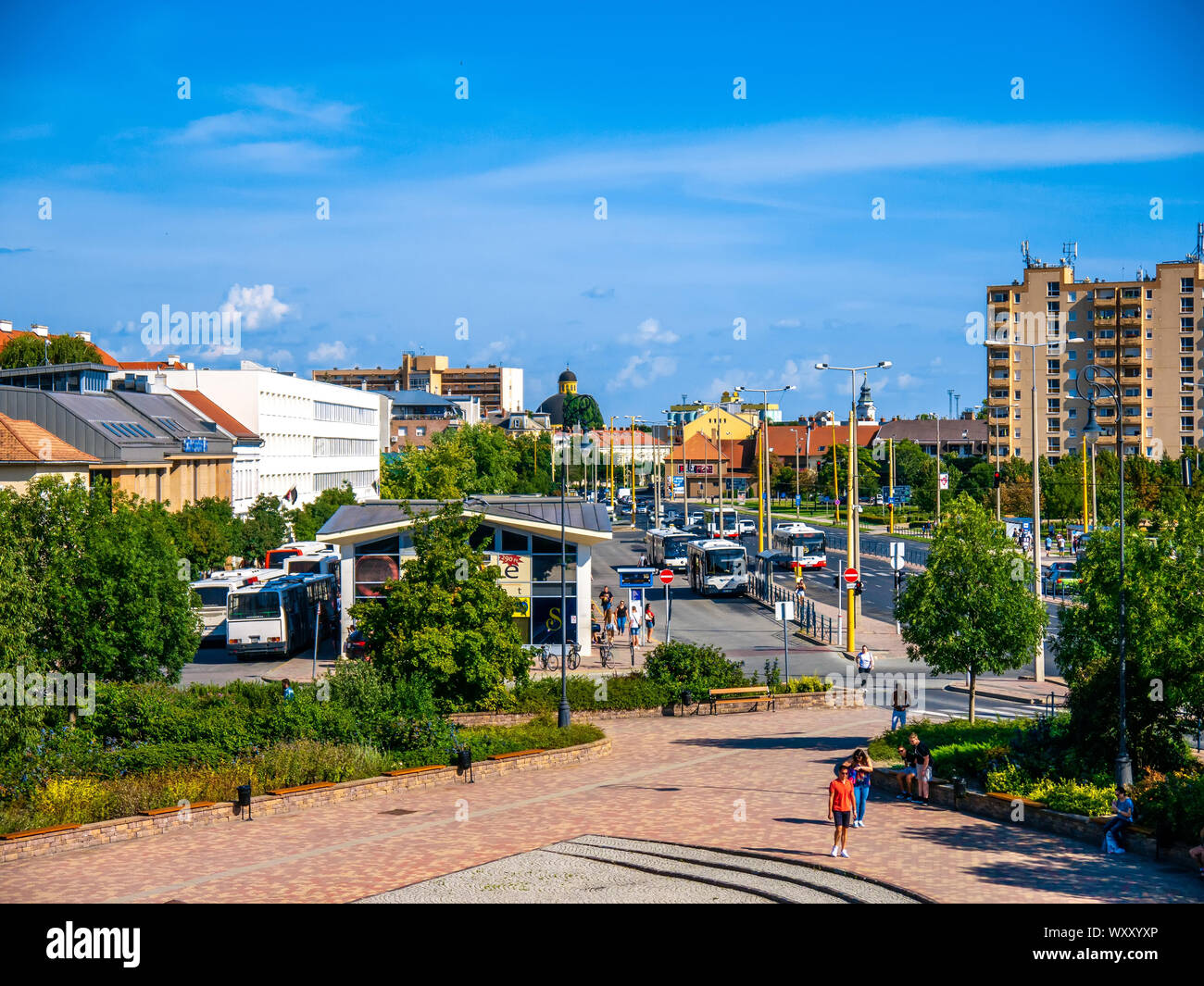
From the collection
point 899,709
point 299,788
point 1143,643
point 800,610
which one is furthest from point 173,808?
point 800,610

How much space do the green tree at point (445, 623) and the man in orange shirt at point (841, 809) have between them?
1263 cm

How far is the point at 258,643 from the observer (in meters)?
41.1

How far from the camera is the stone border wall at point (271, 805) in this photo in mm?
18828

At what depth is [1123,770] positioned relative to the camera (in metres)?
21.0

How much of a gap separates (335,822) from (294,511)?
58.6 meters

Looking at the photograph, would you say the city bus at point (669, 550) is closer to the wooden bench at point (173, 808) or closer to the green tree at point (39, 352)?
the green tree at point (39, 352)

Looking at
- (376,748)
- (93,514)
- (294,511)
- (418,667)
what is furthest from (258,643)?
(294,511)

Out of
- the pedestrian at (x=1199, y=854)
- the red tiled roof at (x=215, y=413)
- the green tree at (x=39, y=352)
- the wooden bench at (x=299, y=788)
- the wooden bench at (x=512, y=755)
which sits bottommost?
the wooden bench at (x=512, y=755)

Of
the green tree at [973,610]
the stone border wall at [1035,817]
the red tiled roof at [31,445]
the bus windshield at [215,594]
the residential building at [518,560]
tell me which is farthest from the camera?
the red tiled roof at [31,445]

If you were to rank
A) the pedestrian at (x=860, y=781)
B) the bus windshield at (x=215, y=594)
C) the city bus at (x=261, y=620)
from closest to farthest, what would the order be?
the pedestrian at (x=860, y=781) < the city bus at (x=261, y=620) < the bus windshield at (x=215, y=594)

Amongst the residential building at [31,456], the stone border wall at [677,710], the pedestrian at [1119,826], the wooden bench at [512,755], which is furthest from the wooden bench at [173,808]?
the residential building at [31,456]

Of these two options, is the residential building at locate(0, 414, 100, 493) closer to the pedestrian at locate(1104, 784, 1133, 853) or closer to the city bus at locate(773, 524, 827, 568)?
the city bus at locate(773, 524, 827, 568)

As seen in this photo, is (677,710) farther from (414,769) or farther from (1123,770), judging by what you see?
(1123,770)
